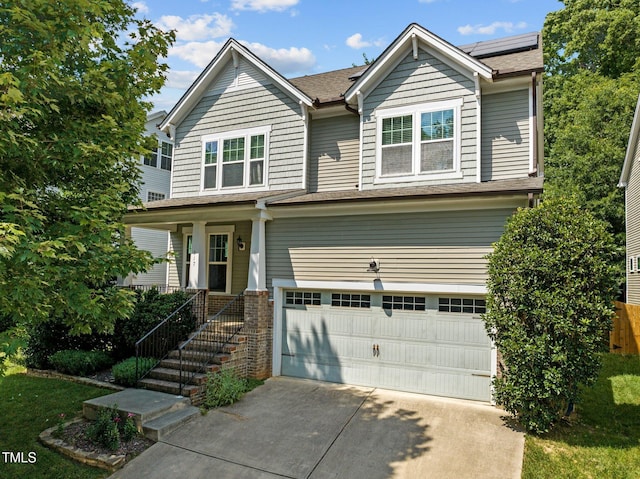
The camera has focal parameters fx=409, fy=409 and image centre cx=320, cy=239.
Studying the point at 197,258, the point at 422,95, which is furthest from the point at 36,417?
the point at 422,95

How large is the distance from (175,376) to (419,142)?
7.60 meters

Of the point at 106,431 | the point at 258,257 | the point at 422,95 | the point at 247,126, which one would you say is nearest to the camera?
the point at 106,431

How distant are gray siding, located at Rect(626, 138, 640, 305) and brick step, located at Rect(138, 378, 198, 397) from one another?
1714 centimetres

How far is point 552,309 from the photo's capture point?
21.4ft

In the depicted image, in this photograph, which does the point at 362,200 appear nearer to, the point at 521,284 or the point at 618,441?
the point at 521,284

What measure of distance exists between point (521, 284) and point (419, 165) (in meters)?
3.99

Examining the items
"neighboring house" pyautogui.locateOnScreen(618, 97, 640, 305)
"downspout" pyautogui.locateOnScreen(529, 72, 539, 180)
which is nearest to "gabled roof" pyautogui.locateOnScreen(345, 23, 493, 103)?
"downspout" pyautogui.locateOnScreen(529, 72, 539, 180)

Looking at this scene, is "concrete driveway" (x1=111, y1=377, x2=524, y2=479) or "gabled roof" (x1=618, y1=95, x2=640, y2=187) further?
"gabled roof" (x1=618, y1=95, x2=640, y2=187)

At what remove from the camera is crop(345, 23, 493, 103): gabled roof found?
30.2ft

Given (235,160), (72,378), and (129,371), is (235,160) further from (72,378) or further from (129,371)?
(72,378)

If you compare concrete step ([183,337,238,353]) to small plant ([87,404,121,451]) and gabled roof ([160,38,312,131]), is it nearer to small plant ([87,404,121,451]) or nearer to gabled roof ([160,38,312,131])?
small plant ([87,404,121,451])

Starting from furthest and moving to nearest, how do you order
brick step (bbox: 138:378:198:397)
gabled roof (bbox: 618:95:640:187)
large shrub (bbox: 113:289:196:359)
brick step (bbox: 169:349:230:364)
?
gabled roof (bbox: 618:95:640:187) → large shrub (bbox: 113:289:196:359) → brick step (bbox: 169:349:230:364) → brick step (bbox: 138:378:198:397)

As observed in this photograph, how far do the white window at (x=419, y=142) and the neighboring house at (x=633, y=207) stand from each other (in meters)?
11.2

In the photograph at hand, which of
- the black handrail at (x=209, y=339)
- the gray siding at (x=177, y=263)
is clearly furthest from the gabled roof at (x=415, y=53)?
the gray siding at (x=177, y=263)
